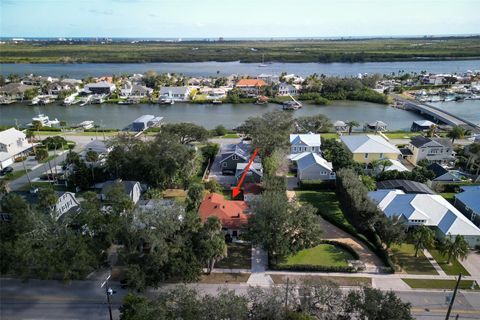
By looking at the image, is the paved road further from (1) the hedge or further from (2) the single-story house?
(2) the single-story house

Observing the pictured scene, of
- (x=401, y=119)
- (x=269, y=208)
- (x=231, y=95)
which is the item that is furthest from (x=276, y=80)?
(x=269, y=208)

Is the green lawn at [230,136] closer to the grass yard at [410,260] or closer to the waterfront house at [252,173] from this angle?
the waterfront house at [252,173]

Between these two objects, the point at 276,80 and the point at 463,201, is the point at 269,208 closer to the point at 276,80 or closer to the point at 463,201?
the point at 463,201

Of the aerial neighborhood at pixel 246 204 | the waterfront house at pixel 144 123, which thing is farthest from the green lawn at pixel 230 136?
the waterfront house at pixel 144 123

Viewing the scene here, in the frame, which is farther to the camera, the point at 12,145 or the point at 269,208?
the point at 12,145

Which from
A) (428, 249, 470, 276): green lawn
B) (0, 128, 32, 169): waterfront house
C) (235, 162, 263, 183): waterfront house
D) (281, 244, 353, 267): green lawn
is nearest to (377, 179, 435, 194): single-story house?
(428, 249, 470, 276): green lawn

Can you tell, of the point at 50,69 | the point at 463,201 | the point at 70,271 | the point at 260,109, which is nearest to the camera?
the point at 70,271
